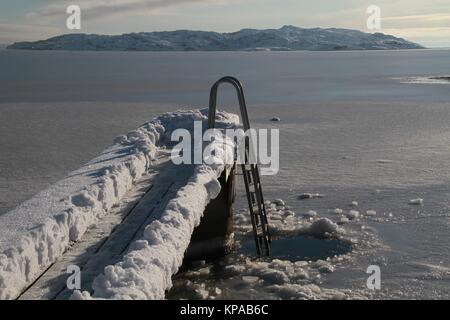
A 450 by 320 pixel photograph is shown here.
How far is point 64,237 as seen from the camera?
4.02 meters

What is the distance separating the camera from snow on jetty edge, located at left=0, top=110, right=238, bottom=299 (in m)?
3.44

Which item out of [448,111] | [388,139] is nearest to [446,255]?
[388,139]

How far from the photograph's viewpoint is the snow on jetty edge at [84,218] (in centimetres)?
344

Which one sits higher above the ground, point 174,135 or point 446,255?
point 174,135

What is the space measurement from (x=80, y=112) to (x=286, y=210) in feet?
40.4

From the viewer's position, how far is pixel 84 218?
14.2 ft

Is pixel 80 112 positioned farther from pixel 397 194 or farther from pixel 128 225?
pixel 128 225
